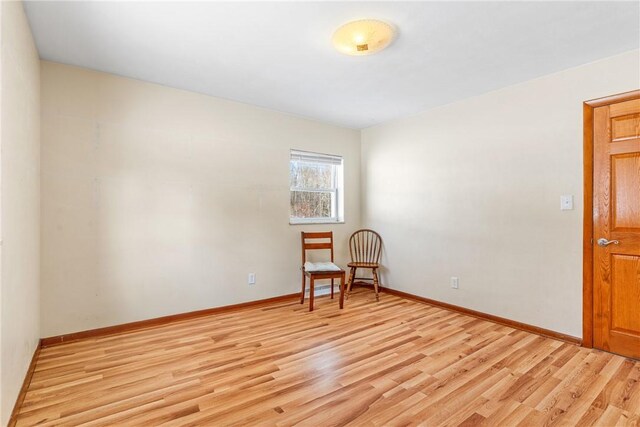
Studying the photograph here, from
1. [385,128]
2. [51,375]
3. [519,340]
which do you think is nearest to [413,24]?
[385,128]

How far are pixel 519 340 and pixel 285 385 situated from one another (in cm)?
206

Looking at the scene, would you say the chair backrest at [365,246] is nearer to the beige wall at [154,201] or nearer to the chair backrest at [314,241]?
the chair backrest at [314,241]

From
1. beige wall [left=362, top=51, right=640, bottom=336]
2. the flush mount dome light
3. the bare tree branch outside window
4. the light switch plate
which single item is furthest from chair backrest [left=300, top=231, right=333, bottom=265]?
the light switch plate

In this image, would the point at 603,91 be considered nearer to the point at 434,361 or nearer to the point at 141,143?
the point at 434,361

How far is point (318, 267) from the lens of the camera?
3.53 meters

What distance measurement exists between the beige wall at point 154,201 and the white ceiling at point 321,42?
1.10ft

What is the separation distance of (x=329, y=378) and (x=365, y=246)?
2581 millimetres

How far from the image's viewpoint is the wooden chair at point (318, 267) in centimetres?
341

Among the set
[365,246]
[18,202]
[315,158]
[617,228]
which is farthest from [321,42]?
[365,246]

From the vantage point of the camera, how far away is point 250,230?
352cm

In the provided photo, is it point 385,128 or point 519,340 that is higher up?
point 385,128

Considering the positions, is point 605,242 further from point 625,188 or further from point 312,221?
point 312,221

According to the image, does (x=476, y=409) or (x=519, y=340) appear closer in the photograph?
(x=476, y=409)

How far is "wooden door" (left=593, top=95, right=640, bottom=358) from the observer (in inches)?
90.7
